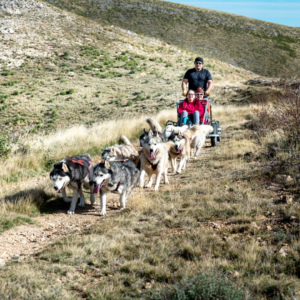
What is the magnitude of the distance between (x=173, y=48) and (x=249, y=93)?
23.9 meters

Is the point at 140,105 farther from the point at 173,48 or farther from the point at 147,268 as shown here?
the point at 173,48

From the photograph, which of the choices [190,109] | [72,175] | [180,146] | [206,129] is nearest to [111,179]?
[72,175]

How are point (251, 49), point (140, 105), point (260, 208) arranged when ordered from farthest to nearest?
point (251, 49)
point (140, 105)
point (260, 208)

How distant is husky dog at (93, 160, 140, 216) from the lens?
18.4 feet

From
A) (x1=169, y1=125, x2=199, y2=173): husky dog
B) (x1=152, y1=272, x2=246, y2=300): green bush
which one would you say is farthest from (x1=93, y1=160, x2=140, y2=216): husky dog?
(x1=152, y1=272, x2=246, y2=300): green bush

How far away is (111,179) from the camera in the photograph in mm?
5758

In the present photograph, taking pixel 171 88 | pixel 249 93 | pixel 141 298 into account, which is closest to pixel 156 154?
pixel 141 298

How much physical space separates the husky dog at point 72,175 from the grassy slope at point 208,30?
2177 inches

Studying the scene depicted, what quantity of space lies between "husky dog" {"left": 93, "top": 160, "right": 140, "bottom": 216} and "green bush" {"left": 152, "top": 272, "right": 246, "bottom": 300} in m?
2.83

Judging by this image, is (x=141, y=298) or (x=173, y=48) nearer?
(x=141, y=298)

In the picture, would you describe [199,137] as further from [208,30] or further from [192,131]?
[208,30]

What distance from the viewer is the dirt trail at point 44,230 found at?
454 centimetres

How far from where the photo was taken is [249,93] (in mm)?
23250

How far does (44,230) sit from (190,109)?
659cm
